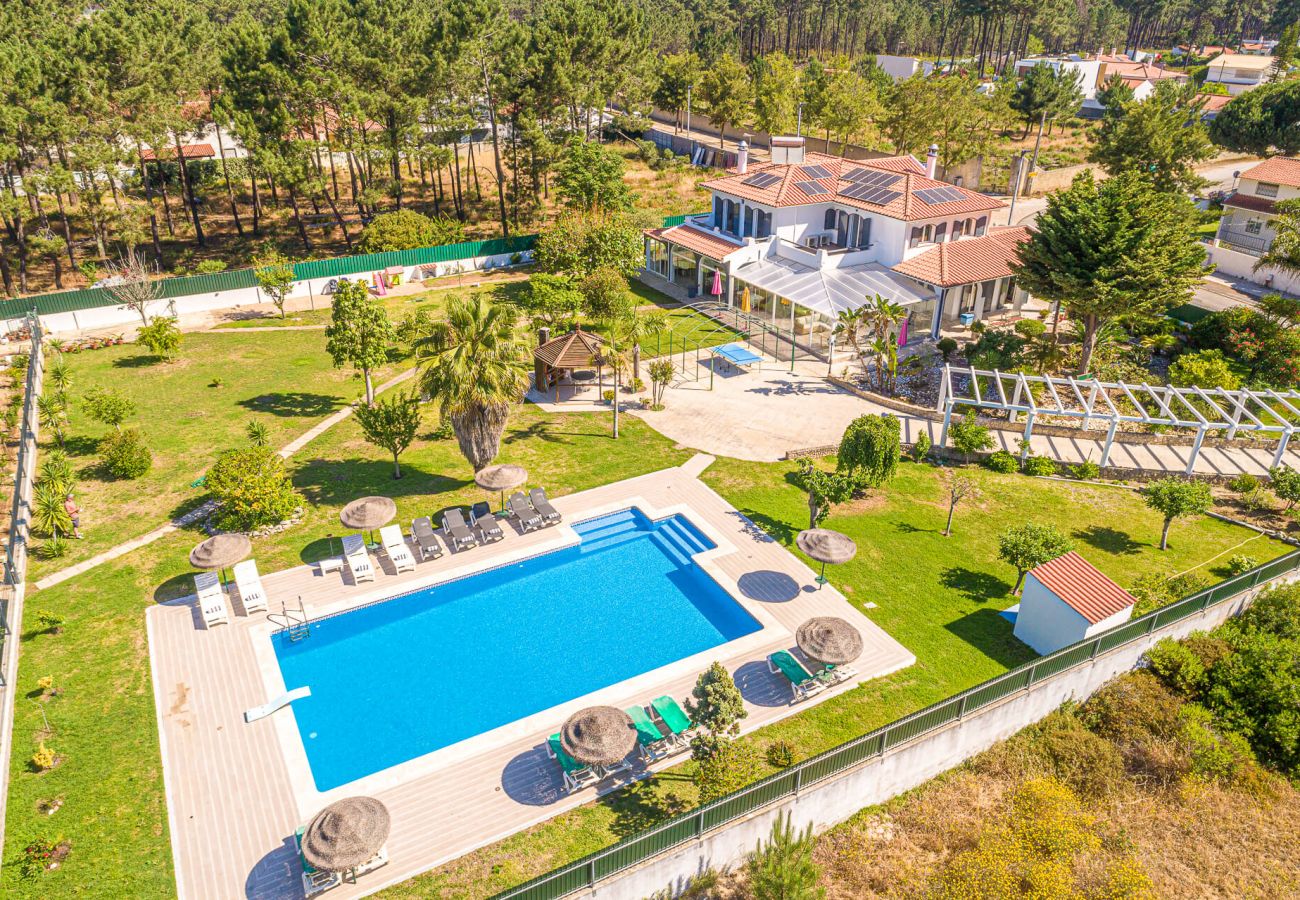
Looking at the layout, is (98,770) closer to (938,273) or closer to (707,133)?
(938,273)

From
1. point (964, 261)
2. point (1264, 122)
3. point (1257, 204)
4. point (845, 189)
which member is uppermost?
point (1264, 122)

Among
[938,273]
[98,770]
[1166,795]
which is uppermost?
[938,273]

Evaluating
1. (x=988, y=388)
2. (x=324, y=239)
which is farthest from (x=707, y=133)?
(x=988, y=388)

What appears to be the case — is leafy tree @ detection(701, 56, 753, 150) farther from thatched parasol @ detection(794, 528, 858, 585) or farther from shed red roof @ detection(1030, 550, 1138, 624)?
shed red roof @ detection(1030, 550, 1138, 624)

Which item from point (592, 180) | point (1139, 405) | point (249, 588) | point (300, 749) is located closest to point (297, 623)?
point (249, 588)

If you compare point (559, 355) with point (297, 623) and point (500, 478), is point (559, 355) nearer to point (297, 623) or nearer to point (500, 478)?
point (500, 478)

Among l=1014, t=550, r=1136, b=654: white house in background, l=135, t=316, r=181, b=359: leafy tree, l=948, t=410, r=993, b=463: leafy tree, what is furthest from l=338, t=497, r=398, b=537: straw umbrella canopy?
l=135, t=316, r=181, b=359: leafy tree

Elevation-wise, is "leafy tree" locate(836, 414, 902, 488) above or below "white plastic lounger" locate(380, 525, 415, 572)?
above
